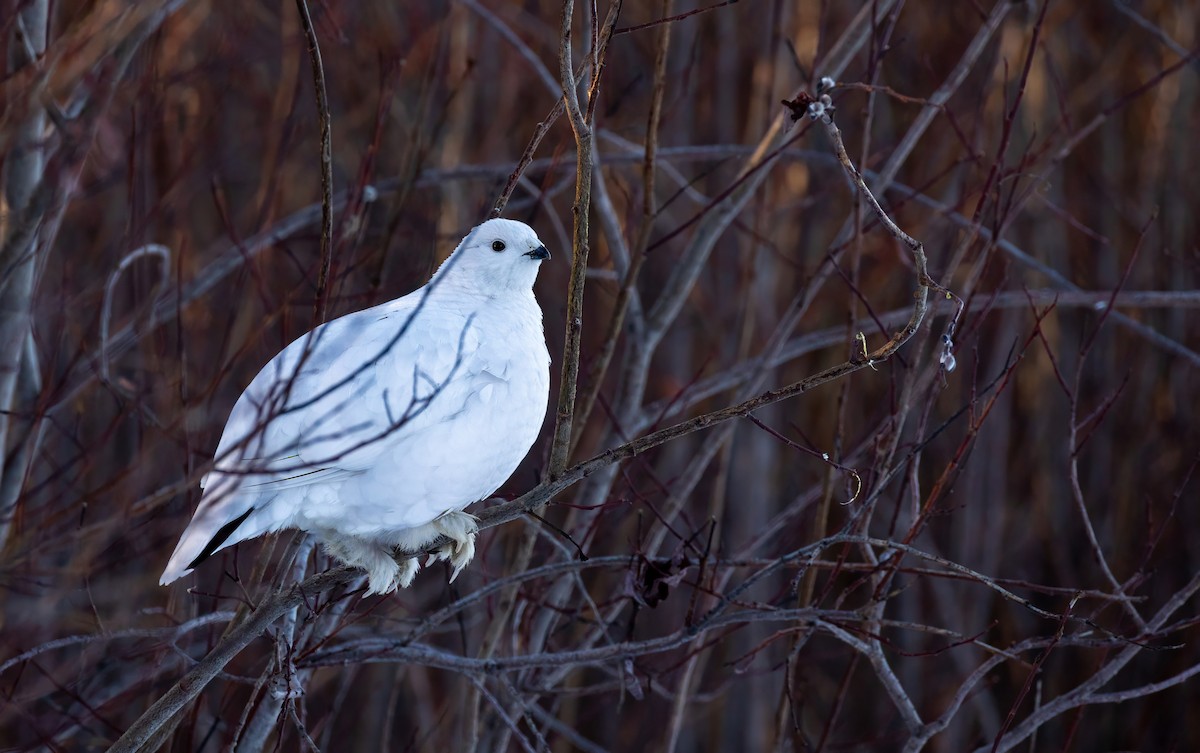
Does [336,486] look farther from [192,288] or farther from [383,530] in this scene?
[192,288]

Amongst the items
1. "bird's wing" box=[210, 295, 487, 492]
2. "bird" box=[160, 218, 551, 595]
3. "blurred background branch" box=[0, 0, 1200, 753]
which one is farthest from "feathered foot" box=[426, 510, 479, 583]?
"blurred background branch" box=[0, 0, 1200, 753]

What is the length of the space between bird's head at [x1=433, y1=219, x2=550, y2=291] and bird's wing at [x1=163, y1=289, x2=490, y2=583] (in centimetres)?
39

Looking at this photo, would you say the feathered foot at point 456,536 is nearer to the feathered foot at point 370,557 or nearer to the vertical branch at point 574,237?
the feathered foot at point 370,557

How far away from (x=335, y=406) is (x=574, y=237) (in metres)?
0.90

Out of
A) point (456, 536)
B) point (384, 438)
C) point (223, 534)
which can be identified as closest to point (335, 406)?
point (384, 438)

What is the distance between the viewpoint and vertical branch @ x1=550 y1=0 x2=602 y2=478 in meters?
2.14

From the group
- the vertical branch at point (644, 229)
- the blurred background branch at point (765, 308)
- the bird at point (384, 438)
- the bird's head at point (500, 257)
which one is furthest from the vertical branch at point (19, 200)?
the vertical branch at point (644, 229)

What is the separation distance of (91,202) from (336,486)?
6.62 metres

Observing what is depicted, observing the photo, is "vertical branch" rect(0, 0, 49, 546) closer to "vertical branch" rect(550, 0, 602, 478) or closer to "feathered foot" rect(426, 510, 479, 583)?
"feathered foot" rect(426, 510, 479, 583)

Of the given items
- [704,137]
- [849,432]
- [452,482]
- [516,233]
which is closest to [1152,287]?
[849,432]

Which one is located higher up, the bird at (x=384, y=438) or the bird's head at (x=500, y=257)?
the bird's head at (x=500, y=257)

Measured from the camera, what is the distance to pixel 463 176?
4289 millimetres

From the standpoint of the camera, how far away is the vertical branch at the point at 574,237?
2145 millimetres

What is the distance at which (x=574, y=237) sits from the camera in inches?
86.0
